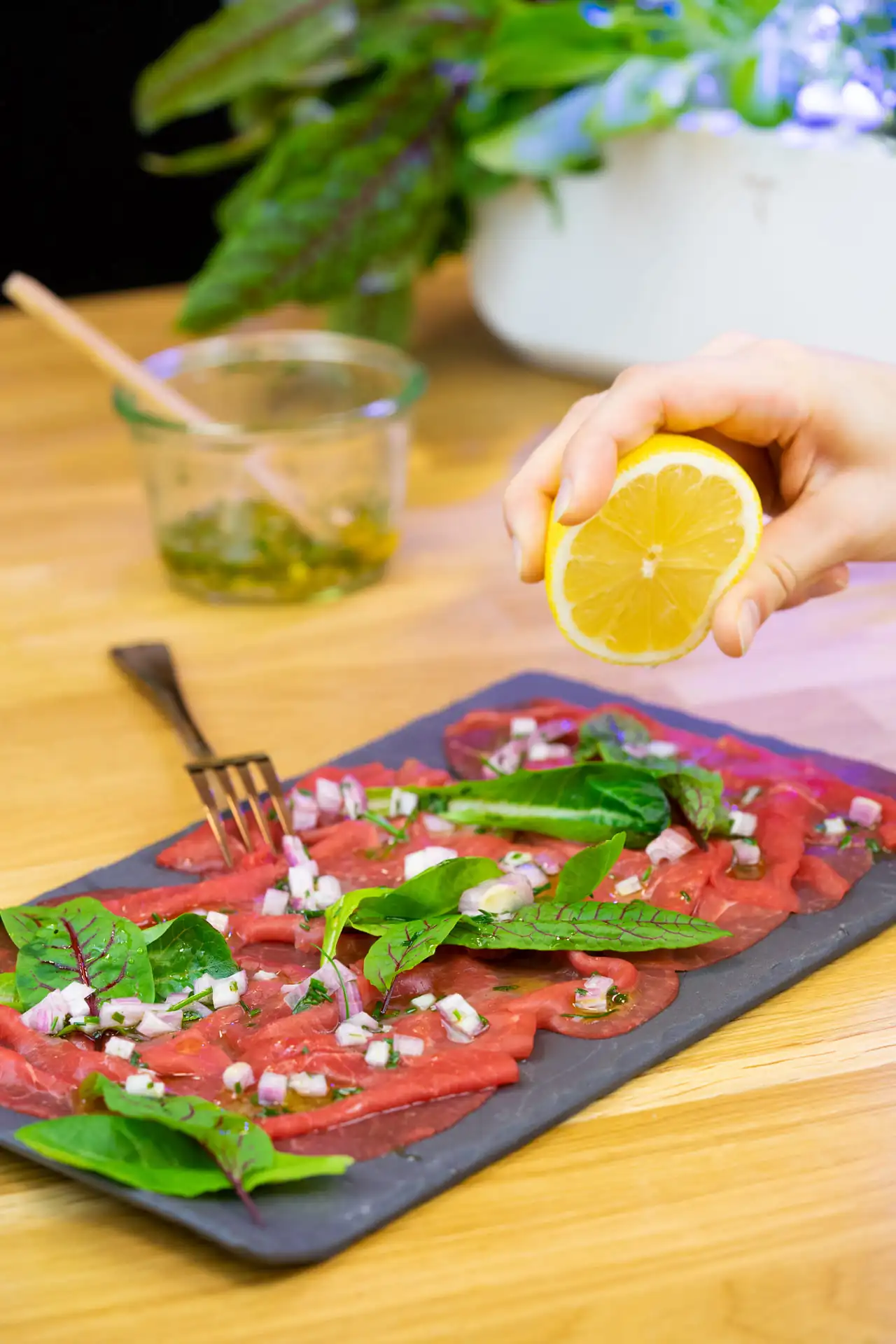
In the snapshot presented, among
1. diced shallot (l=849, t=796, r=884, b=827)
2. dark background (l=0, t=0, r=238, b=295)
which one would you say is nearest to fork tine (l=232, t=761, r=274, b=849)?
diced shallot (l=849, t=796, r=884, b=827)

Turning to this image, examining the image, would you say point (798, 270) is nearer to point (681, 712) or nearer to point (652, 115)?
point (652, 115)

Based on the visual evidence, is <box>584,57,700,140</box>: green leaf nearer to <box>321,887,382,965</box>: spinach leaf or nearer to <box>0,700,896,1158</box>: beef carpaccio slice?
<box>0,700,896,1158</box>: beef carpaccio slice

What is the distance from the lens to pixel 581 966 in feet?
3.39

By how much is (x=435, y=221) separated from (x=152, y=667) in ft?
3.01

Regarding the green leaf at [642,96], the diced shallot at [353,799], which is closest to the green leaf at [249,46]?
the green leaf at [642,96]

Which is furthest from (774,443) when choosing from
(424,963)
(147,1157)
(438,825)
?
(147,1157)

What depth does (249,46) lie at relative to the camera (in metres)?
2.17

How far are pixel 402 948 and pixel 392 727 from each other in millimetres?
479

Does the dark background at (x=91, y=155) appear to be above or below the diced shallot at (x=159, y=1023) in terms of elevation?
below

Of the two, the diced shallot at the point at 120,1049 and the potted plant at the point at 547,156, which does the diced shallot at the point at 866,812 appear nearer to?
the diced shallot at the point at 120,1049

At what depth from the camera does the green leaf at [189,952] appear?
104 cm

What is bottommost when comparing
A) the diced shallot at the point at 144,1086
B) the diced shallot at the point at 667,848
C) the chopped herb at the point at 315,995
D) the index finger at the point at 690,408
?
the diced shallot at the point at 667,848

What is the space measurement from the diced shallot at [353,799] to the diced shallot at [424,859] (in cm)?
11

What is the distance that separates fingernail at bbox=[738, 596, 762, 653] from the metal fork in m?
0.37
